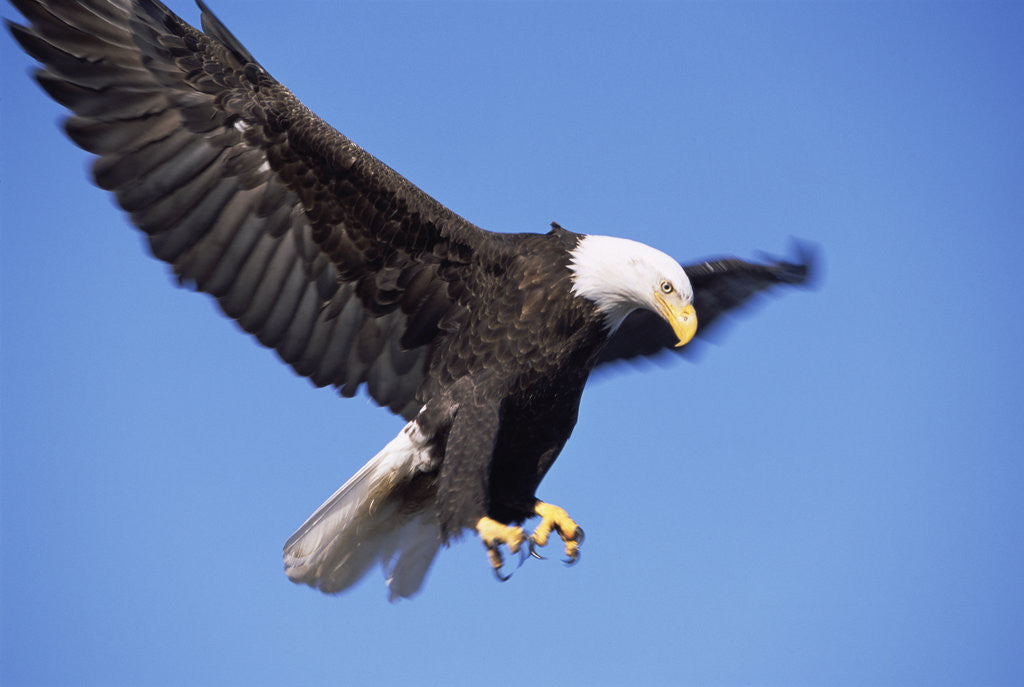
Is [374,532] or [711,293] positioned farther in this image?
[711,293]

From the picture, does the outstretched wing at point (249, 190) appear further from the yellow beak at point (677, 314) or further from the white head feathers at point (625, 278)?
the yellow beak at point (677, 314)

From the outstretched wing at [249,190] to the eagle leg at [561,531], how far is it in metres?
0.77

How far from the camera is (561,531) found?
451 centimetres

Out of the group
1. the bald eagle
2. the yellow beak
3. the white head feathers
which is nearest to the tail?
the bald eagle

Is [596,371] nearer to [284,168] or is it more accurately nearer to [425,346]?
[425,346]

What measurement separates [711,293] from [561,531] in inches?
65.8

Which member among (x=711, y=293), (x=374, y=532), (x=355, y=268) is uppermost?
(x=711, y=293)

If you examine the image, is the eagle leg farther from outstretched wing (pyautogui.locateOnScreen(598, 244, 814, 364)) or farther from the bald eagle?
outstretched wing (pyautogui.locateOnScreen(598, 244, 814, 364))

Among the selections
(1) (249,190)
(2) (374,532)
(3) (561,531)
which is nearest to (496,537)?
(3) (561,531)

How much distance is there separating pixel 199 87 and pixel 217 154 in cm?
27

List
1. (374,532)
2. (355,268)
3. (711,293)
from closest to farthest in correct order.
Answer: (355,268), (374,532), (711,293)

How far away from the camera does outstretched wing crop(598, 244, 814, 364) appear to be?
5316mm

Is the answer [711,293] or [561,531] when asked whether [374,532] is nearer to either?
[561,531]

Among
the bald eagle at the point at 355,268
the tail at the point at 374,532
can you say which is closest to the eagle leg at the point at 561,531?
the bald eagle at the point at 355,268
